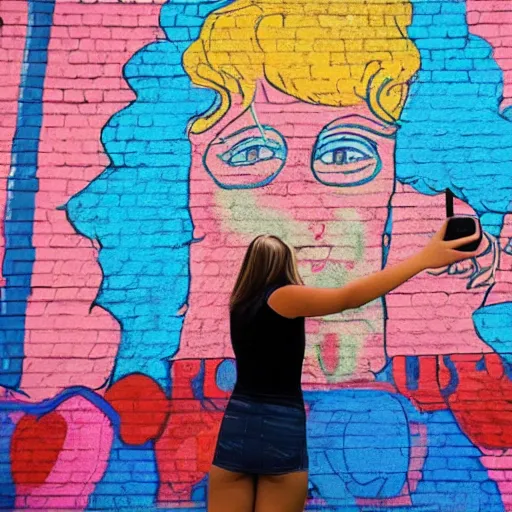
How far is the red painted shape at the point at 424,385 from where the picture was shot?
4.89 m

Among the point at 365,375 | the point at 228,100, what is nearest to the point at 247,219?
the point at 228,100

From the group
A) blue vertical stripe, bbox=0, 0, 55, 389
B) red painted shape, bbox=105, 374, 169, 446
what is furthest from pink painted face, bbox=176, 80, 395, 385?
blue vertical stripe, bbox=0, 0, 55, 389

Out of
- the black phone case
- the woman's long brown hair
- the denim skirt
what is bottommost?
the denim skirt

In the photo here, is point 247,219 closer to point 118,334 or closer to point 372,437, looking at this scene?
point 118,334

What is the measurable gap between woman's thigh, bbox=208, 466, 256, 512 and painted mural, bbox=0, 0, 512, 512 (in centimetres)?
173

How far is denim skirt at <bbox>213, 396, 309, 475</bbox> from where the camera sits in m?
3.13

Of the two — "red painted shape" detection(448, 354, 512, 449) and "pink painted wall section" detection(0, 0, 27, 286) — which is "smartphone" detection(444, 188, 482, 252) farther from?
"pink painted wall section" detection(0, 0, 27, 286)

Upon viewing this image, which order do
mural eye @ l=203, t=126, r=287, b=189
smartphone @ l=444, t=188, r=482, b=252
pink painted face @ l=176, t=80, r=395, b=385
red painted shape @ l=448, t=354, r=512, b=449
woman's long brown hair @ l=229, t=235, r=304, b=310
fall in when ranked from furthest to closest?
mural eye @ l=203, t=126, r=287, b=189, pink painted face @ l=176, t=80, r=395, b=385, red painted shape @ l=448, t=354, r=512, b=449, woman's long brown hair @ l=229, t=235, r=304, b=310, smartphone @ l=444, t=188, r=482, b=252

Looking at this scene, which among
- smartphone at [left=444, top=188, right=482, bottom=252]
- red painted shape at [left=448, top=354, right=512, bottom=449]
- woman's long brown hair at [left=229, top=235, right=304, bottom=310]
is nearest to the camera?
smartphone at [left=444, top=188, right=482, bottom=252]

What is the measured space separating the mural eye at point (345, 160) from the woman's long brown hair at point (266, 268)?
1.85 metres

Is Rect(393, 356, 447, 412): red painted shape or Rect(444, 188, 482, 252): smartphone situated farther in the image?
Rect(393, 356, 447, 412): red painted shape

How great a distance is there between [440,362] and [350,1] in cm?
234

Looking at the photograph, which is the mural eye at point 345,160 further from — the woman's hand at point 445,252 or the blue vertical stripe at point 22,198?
the woman's hand at point 445,252

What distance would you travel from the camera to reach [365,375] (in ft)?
16.1
